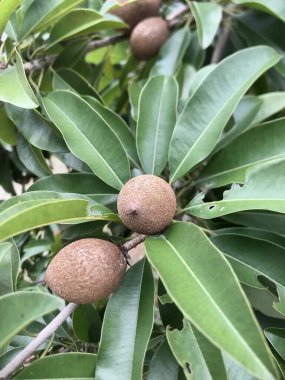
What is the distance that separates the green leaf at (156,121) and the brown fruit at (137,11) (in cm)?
33

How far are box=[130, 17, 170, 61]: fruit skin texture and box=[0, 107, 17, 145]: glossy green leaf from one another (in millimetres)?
344

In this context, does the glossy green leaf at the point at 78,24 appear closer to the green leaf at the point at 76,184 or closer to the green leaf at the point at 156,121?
the green leaf at the point at 156,121

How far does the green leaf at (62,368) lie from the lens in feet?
1.91

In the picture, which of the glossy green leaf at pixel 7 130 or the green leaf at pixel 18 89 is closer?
the green leaf at pixel 18 89

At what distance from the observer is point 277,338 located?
652mm

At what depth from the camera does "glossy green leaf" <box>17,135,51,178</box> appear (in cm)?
84

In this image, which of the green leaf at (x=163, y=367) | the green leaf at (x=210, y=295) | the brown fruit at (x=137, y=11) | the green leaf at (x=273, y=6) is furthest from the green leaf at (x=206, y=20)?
the green leaf at (x=163, y=367)

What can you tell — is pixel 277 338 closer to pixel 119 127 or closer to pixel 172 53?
pixel 119 127

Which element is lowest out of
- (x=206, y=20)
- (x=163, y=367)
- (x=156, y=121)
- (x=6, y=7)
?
(x=163, y=367)

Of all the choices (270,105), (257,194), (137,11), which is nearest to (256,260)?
(257,194)

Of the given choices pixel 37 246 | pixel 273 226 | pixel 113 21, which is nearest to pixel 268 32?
pixel 113 21

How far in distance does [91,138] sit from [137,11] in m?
0.48

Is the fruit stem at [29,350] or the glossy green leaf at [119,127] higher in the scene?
the glossy green leaf at [119,127]

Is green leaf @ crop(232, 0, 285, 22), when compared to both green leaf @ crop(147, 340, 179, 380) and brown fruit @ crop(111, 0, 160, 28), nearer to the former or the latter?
brown fruit @ crop(111, 0, 160, 28)
